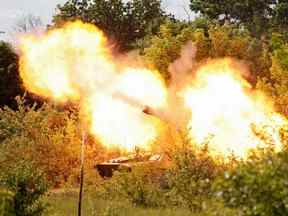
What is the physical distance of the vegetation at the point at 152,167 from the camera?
391 inches

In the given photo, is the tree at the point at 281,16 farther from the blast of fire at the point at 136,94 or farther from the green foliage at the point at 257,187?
the green foliage at the point at 257,187

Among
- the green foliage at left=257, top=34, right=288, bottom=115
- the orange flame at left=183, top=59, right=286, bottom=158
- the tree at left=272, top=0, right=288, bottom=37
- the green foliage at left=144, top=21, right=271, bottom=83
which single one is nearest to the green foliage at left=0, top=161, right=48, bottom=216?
the orange flame at left=183, top=59, right=286, bottom=158

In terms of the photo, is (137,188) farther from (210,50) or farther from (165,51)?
(210,50)

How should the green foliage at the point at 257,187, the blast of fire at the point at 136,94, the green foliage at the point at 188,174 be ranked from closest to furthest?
the green foliage at the point at 257,187 → the green foliage at the point at 188,174 → the blast of fire at the point at 136,94

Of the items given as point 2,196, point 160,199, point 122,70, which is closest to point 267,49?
point 122,70

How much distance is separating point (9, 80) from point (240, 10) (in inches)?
874

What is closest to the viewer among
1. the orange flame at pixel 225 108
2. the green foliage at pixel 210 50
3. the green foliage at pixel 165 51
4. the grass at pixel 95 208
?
the grass at pixel 95 208

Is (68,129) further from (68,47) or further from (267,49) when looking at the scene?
(267,49)

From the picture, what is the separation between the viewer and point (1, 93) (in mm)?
48031

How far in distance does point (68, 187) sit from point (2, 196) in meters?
21.4

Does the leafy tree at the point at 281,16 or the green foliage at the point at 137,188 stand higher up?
the leafy tree at the point at 281,16

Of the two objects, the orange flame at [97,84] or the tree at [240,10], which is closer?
the orange flame at [97,84]

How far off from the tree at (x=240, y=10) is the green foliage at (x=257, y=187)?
1902 inches

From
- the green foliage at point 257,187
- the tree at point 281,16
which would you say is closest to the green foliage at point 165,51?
the tree at point 281,16
